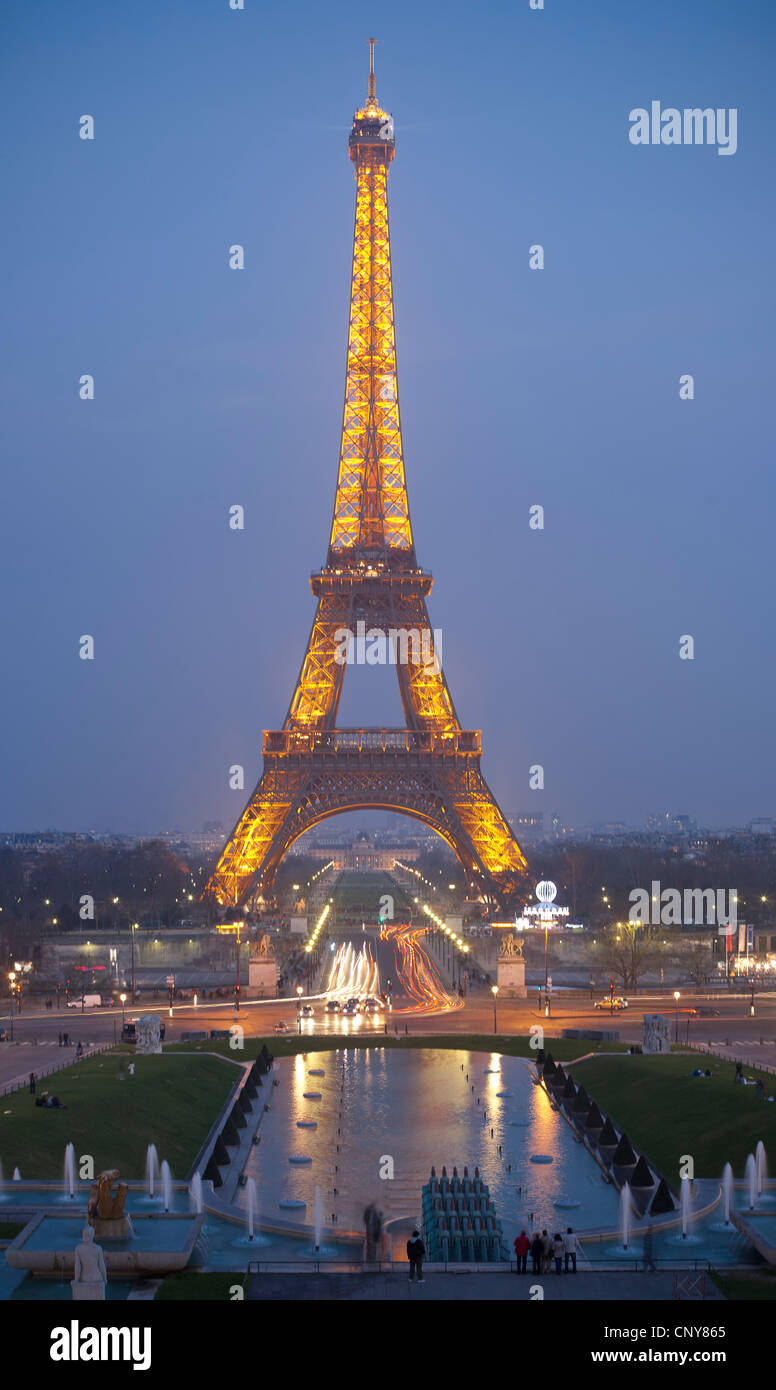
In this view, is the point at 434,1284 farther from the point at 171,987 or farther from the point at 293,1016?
the point at 171,987

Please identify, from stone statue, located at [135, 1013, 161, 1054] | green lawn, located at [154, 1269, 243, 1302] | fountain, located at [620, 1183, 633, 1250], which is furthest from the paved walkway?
stone statue, located at [135, 1013, 161, 1054]

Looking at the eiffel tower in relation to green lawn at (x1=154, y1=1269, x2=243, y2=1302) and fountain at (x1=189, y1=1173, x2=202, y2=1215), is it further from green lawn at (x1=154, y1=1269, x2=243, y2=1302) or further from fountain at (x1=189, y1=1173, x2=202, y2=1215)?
green lawn at (x1=154, y1=1269, x2=243, y2=1302)

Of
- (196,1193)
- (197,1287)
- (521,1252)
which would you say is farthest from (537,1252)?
(196,1193)

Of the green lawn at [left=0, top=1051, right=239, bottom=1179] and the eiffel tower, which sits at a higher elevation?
the eiffel tower

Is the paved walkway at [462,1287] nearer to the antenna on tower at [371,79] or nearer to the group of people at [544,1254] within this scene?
the group of people at [544,1254]

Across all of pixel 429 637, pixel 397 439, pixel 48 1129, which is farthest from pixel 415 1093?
pixel 397 439
